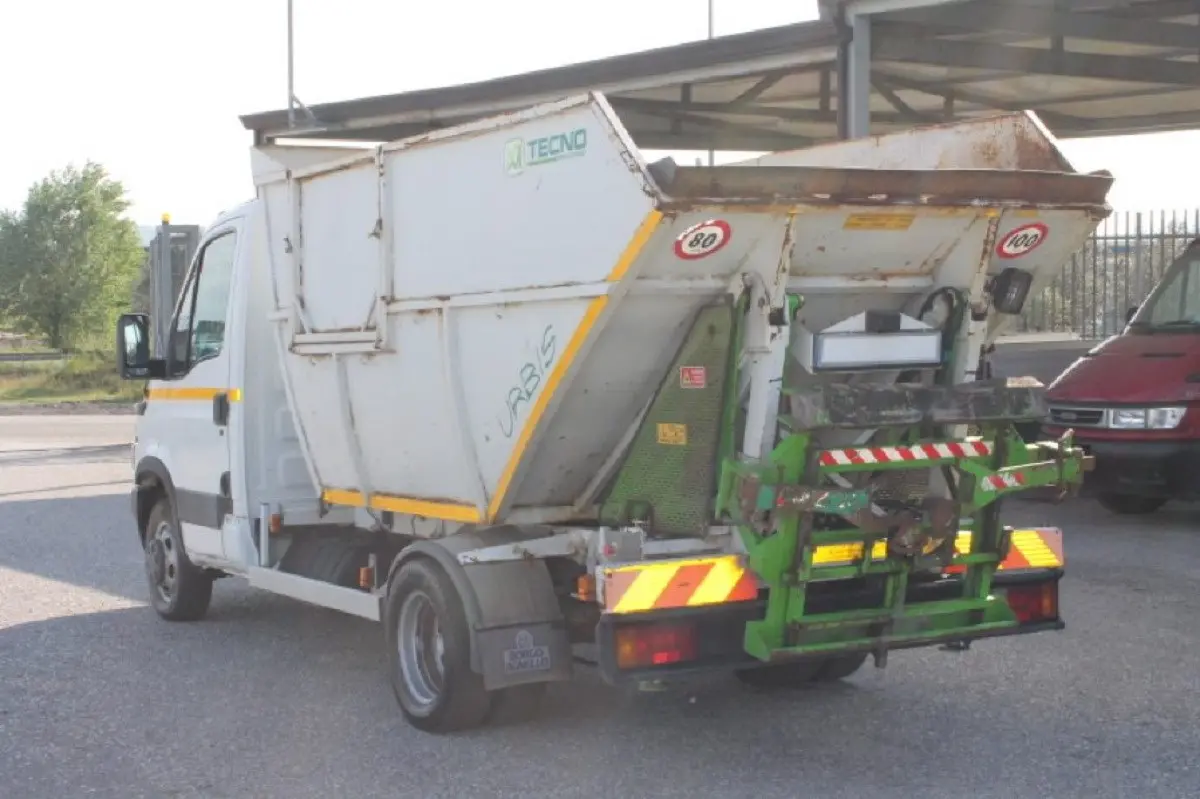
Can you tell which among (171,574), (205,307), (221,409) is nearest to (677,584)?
(221,409)

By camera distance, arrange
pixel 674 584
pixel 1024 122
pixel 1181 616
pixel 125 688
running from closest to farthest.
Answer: pixel 674 584, pixel 1024 122, pixel 125 688, pixel 1181 616

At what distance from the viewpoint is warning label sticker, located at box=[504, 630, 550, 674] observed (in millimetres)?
6746

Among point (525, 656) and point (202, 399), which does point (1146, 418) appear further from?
point (525, 656)

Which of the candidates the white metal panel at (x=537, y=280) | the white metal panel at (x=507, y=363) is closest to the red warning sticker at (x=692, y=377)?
the white metal panel at (x=537, y=280)

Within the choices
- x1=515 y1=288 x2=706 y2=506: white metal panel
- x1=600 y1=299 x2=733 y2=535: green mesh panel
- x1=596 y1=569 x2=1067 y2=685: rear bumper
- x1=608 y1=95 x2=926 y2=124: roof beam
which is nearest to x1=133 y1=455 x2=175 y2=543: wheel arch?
x1=515 y1=288 x2=706 y2=506: white metal panel

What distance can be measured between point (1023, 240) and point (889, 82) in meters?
13.4

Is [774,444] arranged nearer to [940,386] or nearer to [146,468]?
[940,386]

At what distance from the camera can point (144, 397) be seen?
10.4m

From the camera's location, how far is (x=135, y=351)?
988 cm

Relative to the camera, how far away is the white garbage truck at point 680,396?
6.30 metres

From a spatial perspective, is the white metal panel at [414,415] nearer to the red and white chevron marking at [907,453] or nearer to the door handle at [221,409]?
the door handle at [221,409]

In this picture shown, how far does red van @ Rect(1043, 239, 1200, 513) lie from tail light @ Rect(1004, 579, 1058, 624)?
5.99 metres

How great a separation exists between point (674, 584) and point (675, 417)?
821 millimetres

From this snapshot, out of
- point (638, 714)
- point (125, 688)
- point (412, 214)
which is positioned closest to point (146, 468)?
point (125, 688)
